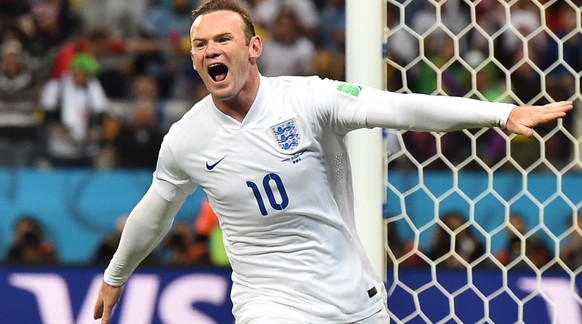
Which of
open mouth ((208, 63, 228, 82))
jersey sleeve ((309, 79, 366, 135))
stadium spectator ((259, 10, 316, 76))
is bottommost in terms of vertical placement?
stadium spectator ((259, 10, 316, 76))

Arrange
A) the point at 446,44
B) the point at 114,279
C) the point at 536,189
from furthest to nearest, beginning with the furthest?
the point at 446,44 < the point at 536,189 < the point at 114,279

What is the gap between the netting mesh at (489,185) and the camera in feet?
15.0

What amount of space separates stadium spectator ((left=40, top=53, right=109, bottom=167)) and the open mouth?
17.4 feet

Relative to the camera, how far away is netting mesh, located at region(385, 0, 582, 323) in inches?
180

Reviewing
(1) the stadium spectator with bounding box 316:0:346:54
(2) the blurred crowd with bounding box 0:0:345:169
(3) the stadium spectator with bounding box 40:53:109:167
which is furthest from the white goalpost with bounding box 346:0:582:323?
(3) the stadium spectator with bounding box 40:53:109:167

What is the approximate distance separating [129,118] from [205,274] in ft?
12.8

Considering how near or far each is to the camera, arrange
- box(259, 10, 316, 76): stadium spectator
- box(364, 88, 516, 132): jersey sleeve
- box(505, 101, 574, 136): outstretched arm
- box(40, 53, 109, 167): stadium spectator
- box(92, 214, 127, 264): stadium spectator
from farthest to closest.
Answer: box(259, 10, 316, 76): stadium spectator
box(40, 53, 109, 167): stadium spectator
box(92, 214, 127, 264): stadium spectator
box(364, 88, 516, 132): jersey sleeve
box(505, 101, 574, 136): outstretched arm

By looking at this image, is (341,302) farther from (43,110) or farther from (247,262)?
(43,110)

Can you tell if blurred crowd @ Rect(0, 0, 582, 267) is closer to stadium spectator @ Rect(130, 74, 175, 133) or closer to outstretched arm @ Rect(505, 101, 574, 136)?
stadium spectator @ Rect(130, 74, 175, 133)

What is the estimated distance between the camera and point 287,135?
11.3ft

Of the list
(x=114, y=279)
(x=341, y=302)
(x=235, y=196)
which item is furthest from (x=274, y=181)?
(x=114, y=279)

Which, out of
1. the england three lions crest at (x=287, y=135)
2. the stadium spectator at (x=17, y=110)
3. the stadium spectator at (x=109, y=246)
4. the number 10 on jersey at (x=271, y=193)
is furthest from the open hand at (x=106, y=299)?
the stadium spectator at (x=17, y=110)

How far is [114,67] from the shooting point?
9328mm

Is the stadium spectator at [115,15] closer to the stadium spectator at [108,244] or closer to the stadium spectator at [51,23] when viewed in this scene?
the stadium spectator at [51,23]
